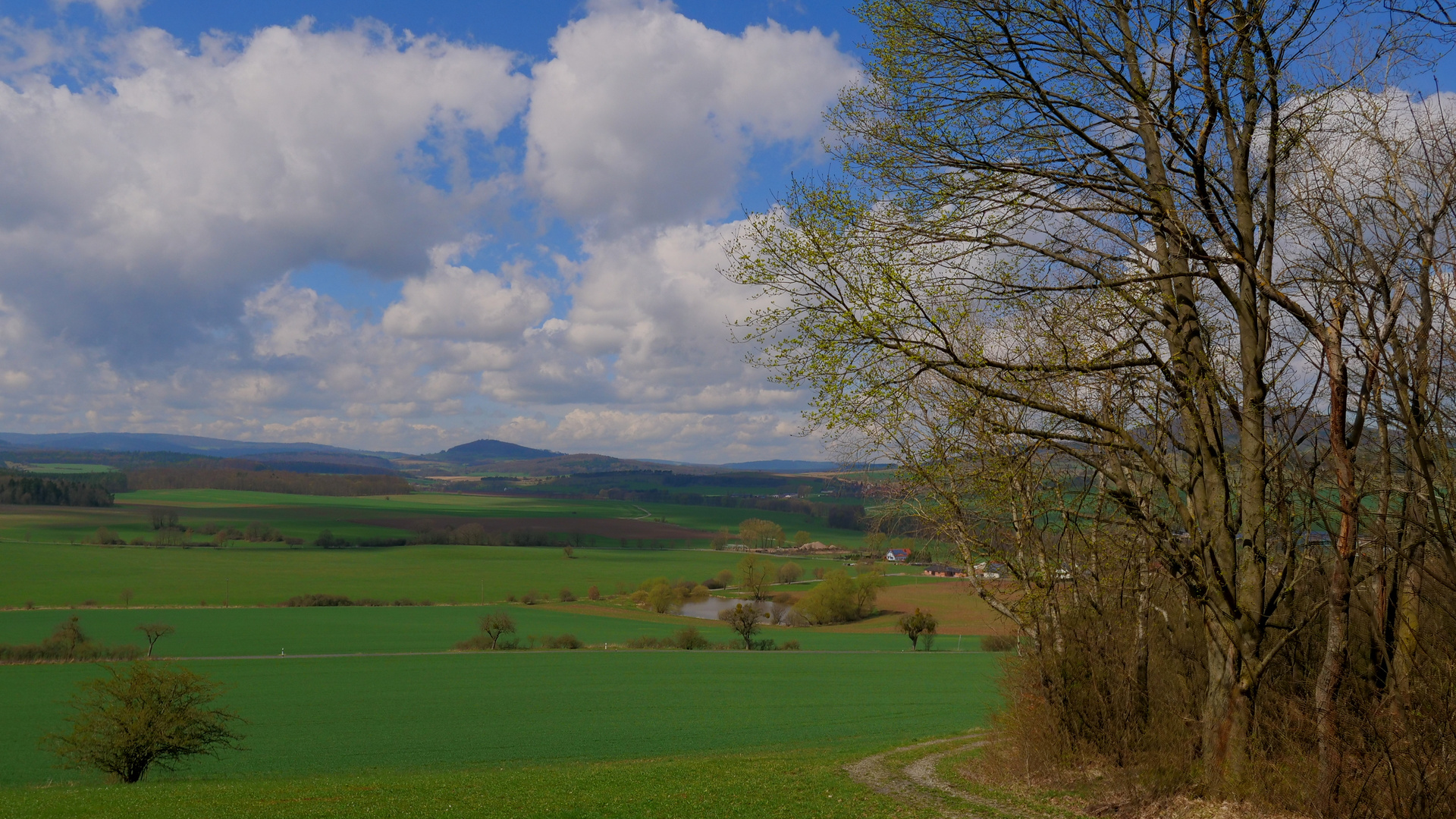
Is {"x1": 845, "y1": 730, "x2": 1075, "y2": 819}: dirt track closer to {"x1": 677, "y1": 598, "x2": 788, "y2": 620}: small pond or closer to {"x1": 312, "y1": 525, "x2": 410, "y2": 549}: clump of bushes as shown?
{"x1": 677, "y1": 598, "x2": 788, "y2": 620}: small pond

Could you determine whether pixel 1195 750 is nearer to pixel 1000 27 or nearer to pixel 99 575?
pixel 1000 27

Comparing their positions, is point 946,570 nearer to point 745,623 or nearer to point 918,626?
point 918,626

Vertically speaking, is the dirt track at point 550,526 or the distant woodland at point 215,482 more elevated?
the distant woodland at point 215,482

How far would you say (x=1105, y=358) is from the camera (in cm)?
939

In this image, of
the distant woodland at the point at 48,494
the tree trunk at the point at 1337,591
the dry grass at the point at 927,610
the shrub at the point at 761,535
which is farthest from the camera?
the distant woodland at the point at 48,494

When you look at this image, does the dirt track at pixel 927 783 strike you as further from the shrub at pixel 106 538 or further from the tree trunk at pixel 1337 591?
the shrub at pixel 106 538

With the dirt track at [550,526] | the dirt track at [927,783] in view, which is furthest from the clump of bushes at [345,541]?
the dirt track at [927,783]

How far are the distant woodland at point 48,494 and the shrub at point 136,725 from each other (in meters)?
145

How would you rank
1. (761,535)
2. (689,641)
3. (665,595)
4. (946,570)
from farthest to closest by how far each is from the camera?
(761,535) → (665,595) → (946,570) → (689,641)

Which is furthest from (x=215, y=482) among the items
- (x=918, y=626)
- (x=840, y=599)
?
(x=918, y=626)

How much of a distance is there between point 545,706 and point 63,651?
3217cm

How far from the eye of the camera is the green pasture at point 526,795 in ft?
44.2

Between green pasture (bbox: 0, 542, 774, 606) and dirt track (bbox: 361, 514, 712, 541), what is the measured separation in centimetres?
1496

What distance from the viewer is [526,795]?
16.2m
